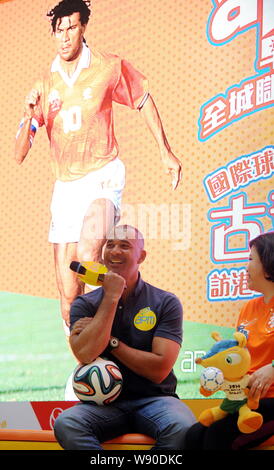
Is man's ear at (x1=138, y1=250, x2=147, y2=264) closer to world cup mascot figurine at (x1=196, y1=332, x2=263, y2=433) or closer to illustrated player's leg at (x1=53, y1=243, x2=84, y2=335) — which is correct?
illustrated player's leg at (x1=53, y1=243, x2=84, y2=335)

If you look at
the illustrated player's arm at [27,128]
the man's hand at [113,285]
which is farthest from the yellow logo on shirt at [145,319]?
the illustrated player's arm at [27,128]

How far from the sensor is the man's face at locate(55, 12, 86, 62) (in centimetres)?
332

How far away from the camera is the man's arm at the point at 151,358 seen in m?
2.57

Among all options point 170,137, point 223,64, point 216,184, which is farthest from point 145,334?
point 223,64

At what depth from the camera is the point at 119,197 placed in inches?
122

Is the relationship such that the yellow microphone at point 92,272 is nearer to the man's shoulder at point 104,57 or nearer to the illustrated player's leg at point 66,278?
the illustrated player's leg at point 66,278

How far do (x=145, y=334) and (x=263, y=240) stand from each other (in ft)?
1.75

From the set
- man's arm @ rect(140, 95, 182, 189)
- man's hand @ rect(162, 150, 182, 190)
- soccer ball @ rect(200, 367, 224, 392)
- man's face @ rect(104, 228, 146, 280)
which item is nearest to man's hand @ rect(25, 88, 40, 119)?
man's arm @ rect(140, 95, 182, 189)

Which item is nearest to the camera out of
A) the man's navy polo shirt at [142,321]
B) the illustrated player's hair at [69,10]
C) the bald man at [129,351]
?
the bald man at [129,351]

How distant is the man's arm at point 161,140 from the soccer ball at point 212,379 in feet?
2.85

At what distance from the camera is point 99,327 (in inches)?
102

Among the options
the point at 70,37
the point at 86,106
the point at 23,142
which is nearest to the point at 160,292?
the point at 86,106

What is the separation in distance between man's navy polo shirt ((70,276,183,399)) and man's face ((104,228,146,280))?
7 cm

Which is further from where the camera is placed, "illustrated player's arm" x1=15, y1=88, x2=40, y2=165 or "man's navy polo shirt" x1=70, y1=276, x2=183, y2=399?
"illustrated player's arm" x1=15, y1=88, x2=40, y2=165
